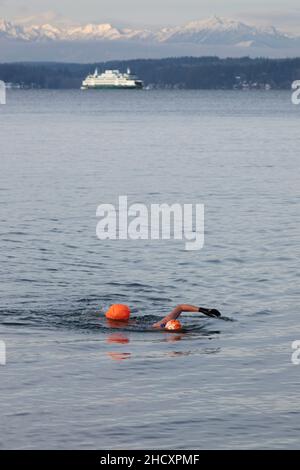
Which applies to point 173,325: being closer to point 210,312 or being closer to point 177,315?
point 177,315

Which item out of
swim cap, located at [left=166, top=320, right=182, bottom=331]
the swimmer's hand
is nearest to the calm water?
swim cap, located at [left=166, top=320, right=182, bottom=331]

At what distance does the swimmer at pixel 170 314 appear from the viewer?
27828mm

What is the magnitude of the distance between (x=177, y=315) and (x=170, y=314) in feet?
0.57

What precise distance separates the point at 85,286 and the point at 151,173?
129 ft

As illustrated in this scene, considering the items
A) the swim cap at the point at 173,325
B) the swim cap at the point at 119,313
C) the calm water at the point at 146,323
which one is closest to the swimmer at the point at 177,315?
the swim cap at the point at 173,325

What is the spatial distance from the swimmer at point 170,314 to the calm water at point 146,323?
1.05ft

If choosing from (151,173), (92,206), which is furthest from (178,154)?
(92,206)

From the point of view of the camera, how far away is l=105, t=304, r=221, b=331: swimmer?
2783 cm

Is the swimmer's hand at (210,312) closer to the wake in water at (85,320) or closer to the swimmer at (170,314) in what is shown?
the swimmer at (170,314)

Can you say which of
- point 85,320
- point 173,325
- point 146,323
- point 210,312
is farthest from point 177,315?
point 85,320

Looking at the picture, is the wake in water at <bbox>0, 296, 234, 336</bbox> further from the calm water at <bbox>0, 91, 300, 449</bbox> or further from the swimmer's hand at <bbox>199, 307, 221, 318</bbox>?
A: the swimmer's hand at <bbox>199, 307, 221, 318</bbox>

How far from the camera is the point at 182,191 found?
62.5 metres
